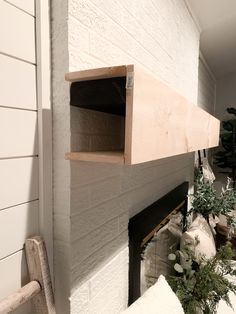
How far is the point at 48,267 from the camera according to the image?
83 centimetres

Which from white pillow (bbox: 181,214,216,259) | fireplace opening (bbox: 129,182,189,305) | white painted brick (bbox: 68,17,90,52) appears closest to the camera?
white painted brick (bbox: 68,17,90,52)

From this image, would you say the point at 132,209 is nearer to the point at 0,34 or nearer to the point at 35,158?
the point at 35,158

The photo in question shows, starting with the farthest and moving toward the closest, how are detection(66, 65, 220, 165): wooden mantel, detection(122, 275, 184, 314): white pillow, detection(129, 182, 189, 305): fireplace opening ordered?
1. detection(129, 182, 189, 305): fireplace opening
2. detection(122, 275, 184, 314): white pillow
3. detection(66, 65, 220, 165): wooden mantel

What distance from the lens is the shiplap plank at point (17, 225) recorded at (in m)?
0.74

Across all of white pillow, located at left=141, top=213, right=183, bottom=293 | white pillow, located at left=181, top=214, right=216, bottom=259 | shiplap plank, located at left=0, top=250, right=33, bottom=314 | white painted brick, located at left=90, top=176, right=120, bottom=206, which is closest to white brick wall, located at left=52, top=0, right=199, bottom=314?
white painted brick, located at left=90, top=176, right=120, bottom=206

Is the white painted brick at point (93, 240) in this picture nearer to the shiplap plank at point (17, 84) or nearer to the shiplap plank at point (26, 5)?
the shiplap plank at point (17, 84)

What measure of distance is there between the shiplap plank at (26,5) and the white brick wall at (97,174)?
7cm

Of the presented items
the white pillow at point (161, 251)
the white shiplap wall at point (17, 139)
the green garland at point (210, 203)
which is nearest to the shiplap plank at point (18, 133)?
the white shiplap wall at point (17, 139)

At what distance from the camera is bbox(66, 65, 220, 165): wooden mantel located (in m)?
0.68

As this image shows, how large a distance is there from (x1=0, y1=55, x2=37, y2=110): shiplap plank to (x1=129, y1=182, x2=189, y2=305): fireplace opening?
2.57 feet

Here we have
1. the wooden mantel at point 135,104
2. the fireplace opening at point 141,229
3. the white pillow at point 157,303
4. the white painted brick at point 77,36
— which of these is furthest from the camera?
the fireplace opening at point 141,229

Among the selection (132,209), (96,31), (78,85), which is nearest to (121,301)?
(132,209)

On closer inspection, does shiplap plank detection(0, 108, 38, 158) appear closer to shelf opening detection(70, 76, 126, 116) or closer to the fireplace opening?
shelf opening detection(70, 76, 126, 116)

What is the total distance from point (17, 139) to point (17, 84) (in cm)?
15
